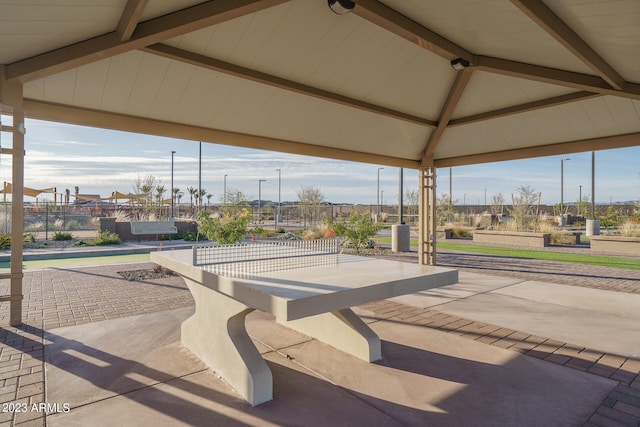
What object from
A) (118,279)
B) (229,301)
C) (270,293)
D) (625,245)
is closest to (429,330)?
(229,301)

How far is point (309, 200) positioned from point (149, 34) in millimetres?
26425

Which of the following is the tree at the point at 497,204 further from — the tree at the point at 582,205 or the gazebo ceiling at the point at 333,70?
the gazebo ceiling at the point at 333,70

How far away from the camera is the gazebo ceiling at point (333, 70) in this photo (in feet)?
13.2

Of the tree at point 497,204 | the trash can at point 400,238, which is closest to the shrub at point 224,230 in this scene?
the trash can at point 400,238

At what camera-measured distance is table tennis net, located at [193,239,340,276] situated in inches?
150

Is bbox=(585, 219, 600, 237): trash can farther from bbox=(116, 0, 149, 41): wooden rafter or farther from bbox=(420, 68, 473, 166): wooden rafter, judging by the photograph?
bbox=(116, 0, 149, 41): wooden rafter

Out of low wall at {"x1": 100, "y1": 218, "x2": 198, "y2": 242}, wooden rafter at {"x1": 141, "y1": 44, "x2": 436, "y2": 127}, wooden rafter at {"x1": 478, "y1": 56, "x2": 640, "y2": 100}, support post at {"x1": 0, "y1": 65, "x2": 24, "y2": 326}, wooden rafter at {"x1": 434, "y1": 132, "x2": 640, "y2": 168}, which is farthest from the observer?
low wall at {"x1": 100, "y1": 218, "x2": 198, "y2": 242}

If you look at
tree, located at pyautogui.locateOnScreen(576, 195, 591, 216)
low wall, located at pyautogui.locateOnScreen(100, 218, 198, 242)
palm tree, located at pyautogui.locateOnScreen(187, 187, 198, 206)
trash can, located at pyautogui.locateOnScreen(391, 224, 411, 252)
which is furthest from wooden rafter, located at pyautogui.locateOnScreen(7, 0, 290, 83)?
palm tree, located at pyautogui.locateOnScreen(187, 187, 198, 206)

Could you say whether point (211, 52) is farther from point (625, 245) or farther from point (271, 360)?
point (625, 245)

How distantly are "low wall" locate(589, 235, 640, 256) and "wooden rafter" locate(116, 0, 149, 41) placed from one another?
1776cm

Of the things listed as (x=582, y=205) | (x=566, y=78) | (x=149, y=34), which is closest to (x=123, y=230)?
(x=149, y=34)

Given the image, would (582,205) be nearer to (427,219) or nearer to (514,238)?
(514,238)

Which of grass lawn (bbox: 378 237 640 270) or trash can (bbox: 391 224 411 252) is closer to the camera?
grass lawn (bbox: 378 237 640 270)

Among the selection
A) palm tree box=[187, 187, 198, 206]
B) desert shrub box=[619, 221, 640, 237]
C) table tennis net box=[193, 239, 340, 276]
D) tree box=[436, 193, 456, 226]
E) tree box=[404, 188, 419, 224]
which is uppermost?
palm tree box=[187, 187, 198, 206]
